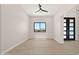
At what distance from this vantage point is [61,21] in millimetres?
6840

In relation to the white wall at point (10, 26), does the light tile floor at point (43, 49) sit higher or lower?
lower

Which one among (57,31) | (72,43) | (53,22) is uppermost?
(53,22)

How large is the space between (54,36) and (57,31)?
0.30m

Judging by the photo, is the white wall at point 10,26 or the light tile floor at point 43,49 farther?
the white wall at point 10,26

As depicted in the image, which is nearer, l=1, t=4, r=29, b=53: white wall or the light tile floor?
the light tile floor

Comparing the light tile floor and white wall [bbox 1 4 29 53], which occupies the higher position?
white wall [bbox 1 4 29 53]

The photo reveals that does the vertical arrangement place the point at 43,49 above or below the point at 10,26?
below

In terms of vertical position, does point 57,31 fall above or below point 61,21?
below
